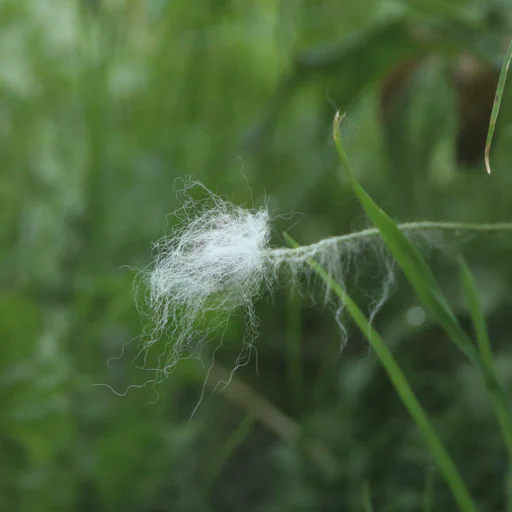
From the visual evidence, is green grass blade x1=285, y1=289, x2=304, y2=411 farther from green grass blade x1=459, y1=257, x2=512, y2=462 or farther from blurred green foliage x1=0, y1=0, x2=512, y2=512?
green grass blade x1=459, y1=257, x2=512, y2=462

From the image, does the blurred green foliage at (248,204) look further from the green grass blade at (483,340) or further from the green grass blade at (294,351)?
the green grass blade at (483,340)

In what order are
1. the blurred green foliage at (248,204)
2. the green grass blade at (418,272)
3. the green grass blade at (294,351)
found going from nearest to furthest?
1. the green grass blade at (418,272)
2. the blurred green foliage at (248,204)
3. the green grass blade at (294,351)

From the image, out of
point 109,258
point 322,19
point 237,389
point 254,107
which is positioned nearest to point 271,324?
point 237,389

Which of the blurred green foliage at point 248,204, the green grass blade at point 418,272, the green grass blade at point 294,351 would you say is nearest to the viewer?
the green grass blade at point 418,272

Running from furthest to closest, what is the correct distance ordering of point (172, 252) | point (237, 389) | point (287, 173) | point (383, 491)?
point (287, 173)
point (237, 389)
point (383, 491)
point (172, 252)

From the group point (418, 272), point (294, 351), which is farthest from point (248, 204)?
point (418, 272)

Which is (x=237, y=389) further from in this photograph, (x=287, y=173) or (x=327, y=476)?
(x=287, y=173)

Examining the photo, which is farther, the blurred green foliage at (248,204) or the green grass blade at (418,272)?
the blurred green foliage at (248,204)

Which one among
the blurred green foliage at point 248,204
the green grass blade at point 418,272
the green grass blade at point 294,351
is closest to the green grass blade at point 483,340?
the green grass blade at point 418,272
